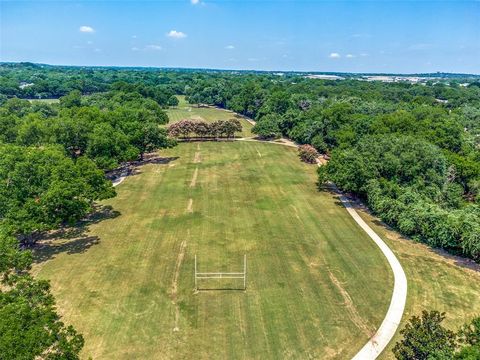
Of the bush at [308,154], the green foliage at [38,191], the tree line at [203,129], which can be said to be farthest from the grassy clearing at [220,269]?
the tree line at [203,129]

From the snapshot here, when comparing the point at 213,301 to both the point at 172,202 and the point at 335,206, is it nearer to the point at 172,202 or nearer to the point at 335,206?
→ the point at 172,202

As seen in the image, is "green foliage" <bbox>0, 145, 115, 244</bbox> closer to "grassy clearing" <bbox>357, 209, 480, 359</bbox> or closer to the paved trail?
the paved trail

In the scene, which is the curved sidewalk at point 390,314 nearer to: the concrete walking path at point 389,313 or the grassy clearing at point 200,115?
the concrete walking path at point 389,313

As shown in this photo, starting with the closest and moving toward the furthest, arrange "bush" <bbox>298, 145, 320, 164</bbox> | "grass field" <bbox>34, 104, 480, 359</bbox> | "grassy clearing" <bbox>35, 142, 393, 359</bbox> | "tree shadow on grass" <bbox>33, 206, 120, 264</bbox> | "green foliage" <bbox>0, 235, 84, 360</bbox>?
"green foliage" <bbox>0, 235, 84, 360</bbox> → "grassy clearing" <bbox>35, 142, 393, 359</bbox> → "grass field" <bbox>34, 104, 480, 359</bbox> → "tree shadow on grass" <bbox>33, 206, 120, 264</bbox> → "bush" <bbox>298, 145, 320, 164</bbox>

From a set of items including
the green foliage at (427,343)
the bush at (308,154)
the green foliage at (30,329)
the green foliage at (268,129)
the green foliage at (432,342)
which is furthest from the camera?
the green foliage at (268,129)

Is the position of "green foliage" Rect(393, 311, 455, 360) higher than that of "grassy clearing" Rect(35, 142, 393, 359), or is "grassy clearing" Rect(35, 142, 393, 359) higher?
"green foliage" Rect(393, 311, 455, 360)

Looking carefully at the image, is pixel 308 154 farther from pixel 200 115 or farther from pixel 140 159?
pixel 200 115

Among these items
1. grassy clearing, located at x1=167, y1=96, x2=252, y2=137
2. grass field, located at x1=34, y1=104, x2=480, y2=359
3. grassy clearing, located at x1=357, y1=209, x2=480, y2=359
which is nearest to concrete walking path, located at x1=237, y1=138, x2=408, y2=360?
grassy clearing, located at x1=357, y1=209, x2=480, y2=359

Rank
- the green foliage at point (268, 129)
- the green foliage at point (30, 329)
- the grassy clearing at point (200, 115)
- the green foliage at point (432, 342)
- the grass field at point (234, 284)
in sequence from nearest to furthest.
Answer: the green foliage at point (30, 329) < the green foliage at point (432, 342) < the grass field at point (234, 284) < the green foliage at point (268, 129) < the grassy clearing at point (200, 115)
